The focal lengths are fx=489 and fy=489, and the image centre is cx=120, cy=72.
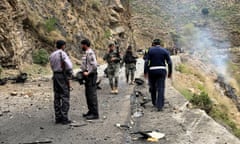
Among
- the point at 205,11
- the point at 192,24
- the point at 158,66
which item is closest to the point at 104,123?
the point at 158,66

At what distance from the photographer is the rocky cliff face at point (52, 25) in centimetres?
2094

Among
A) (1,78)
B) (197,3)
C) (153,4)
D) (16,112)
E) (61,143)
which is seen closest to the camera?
(61,143)

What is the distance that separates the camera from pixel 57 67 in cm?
1019

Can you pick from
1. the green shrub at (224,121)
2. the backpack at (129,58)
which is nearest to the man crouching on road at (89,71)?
the green shrub at (224,121)

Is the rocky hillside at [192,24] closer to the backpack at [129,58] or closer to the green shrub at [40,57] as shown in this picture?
the green shrub at [40,57]

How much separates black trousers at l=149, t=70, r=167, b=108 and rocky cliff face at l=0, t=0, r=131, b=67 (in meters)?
9.15

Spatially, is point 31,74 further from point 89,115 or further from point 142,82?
point 89,115

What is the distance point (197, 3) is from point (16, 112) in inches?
3732

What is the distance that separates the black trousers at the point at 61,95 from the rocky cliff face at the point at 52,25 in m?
9.79

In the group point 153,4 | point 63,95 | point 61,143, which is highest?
point 153,4

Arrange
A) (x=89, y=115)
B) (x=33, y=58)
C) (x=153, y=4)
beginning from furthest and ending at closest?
(x=153, y=4)
(x=33, y=58)
(x=89, y=115)

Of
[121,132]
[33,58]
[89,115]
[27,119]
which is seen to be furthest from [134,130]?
[33,58]

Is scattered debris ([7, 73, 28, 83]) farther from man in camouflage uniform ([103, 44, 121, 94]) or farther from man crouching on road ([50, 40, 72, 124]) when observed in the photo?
man crouching on road ([50, 40, 72, 124])

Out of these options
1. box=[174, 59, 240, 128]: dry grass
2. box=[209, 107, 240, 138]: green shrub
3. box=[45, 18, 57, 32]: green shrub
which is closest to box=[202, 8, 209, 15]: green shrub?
box=[174, 59, 240, 128]: dry grass
